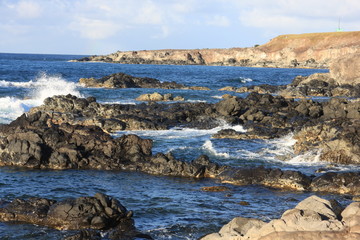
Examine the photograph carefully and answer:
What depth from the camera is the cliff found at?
12700 centimetres

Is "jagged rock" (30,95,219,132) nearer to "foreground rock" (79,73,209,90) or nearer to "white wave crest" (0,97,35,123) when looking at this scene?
"white wave crest" (0,97,35,123)

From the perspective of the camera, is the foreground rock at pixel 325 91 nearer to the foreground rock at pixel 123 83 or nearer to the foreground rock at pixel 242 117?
the foreground rock at pixel 123 83

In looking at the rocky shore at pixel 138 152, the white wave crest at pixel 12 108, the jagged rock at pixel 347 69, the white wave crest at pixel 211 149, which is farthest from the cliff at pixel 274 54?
the white wave crest at pixel 211 149

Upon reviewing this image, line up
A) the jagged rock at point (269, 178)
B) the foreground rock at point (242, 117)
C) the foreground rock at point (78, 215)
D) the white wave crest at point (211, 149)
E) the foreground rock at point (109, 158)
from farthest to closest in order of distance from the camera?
the foreground rock at point (242, 117) → the white wave crest at point (211, 149) → the foreground rock at point (109, 158) → the jagged rock at point (269, 178) → the foreground rock at point (78, 215)

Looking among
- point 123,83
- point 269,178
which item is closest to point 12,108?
point 123,83

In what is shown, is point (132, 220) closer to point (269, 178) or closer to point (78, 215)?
point (78, 215)

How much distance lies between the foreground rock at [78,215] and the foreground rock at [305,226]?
288cm

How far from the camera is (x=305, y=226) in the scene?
8.48 m

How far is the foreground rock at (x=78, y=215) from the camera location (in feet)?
38.6

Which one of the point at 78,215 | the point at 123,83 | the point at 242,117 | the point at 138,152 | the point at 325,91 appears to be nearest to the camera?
the point at 78,215

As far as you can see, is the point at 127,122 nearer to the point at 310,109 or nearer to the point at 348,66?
A: the point at 310,109

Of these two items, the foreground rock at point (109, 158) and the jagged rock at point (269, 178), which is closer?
the jagged rock at point (269, 178)

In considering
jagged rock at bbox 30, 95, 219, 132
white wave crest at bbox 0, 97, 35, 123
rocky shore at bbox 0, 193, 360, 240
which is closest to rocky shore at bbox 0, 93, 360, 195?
jagged rock at bbox 30, 95, 219, 132

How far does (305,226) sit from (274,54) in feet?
445
